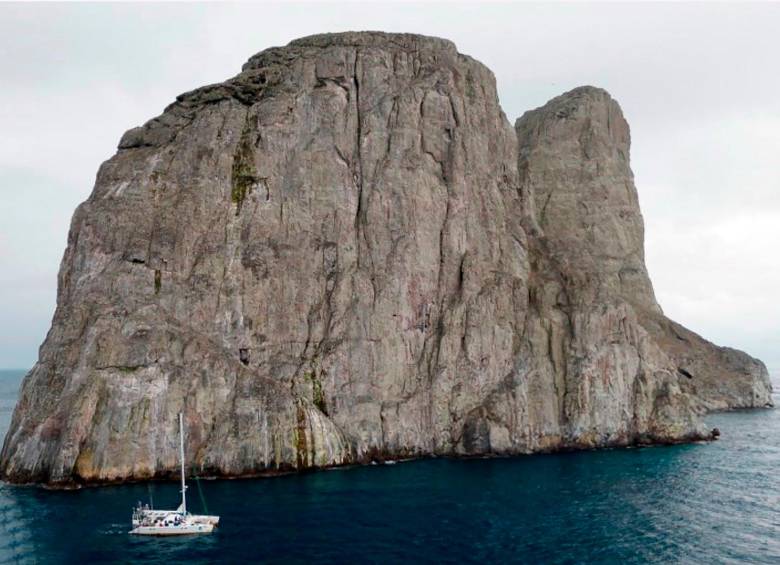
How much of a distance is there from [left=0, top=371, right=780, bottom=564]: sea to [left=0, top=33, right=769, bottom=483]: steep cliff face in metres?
6.87

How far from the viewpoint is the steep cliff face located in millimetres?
84000

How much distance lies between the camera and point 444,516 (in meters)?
65.6

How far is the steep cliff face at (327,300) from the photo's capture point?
276ft

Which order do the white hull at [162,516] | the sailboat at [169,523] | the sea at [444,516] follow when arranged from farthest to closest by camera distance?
the white hull at [162,516], the sailboat at [169,523], the sea at [444,516]

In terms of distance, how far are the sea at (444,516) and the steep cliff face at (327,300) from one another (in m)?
6.87

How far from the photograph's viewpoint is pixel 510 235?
114 m

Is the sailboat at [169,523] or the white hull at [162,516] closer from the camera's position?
the sailboat at [169,523]

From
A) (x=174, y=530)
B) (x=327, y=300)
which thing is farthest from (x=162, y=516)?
(x=327, y=300)

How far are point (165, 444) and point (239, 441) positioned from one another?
8.55 m

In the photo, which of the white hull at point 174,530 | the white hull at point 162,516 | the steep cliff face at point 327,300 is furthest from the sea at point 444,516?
the steep cliff face at point 327,300

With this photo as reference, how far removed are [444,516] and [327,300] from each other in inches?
1666

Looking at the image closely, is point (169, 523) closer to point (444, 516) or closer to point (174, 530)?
point (174, 530)

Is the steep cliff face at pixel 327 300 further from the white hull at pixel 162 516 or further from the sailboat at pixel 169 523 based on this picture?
the sailboat at pixel 169 523

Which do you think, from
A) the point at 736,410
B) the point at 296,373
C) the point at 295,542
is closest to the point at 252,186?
the point at 296,373
